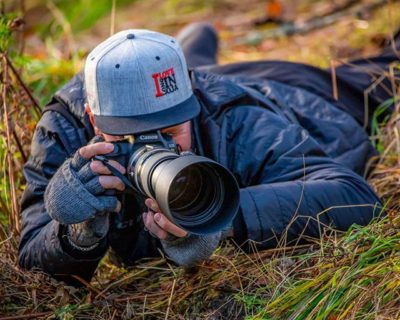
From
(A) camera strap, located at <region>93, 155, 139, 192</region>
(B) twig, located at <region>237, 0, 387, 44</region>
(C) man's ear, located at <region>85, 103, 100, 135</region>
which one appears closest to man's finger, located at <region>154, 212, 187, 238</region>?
(A) camera strap, located at <region>93, 155, 139, 192</region>

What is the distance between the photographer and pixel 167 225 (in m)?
2.28

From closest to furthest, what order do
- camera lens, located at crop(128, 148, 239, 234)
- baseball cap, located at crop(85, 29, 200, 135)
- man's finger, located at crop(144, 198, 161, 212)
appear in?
camera lens, located at crop(128, 148, 239, 234), man's finger, located at crop(144, 198, 161, 212), baseball cap, located at crop(85, 29, 200, 135)

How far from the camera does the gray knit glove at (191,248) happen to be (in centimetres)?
238

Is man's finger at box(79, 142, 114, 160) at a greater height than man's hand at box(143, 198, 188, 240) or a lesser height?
greater

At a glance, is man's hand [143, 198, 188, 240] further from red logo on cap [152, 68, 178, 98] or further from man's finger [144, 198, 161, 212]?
red logo on cap [152, 68, 178, 98]

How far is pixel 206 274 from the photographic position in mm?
2609

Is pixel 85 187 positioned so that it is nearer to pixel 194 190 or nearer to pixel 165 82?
pixel 194 190

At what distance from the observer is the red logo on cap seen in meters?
→ 2.53

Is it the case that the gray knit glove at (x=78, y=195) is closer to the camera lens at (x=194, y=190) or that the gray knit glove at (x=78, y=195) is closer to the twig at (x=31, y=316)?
the camera lens at (x=194, y=190)

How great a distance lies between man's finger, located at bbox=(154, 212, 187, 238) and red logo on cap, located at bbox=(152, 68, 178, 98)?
429 millimetres

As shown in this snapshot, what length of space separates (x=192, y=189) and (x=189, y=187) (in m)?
0.01

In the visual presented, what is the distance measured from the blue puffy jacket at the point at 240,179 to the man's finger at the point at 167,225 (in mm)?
232

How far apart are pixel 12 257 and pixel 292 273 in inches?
39.7

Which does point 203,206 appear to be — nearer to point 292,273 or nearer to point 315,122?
point 292,273
